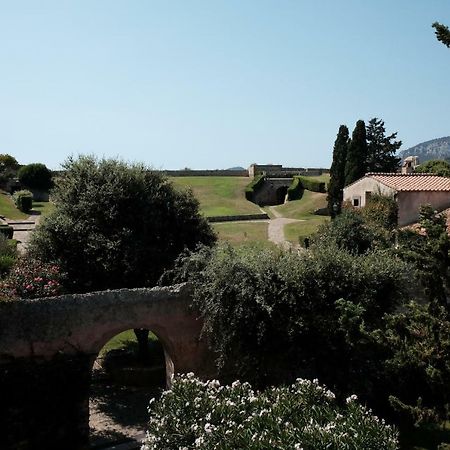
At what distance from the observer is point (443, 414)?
35.0 feet

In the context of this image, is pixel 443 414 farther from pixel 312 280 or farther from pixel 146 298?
pixel 146 298

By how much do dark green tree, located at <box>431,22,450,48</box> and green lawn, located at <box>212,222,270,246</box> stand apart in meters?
30.0

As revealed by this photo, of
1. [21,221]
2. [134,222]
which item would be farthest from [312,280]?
[21,221]

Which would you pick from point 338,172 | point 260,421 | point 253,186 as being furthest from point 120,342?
point 253,186

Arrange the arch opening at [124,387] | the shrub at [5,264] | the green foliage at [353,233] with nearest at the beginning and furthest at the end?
the arch opening at [124,387] < the shrub at [5,264] < the green foliage at [353,233]

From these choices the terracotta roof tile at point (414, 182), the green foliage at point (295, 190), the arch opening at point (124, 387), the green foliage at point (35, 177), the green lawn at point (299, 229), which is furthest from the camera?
the green foliage at point (295, 190)

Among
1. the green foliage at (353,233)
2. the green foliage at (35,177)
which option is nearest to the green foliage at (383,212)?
the green foliage at (353,233)

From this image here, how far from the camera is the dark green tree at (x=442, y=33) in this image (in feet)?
32.1

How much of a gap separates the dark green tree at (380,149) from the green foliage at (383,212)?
2954 cm

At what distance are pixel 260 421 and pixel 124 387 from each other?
9.96m

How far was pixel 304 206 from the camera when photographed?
57312mm

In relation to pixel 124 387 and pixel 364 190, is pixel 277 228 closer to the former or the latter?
pixel 364 190

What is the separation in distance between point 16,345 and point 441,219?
33.5 ft

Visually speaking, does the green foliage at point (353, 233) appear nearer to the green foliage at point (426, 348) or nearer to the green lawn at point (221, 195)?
the green foliage at point (426, 348)
